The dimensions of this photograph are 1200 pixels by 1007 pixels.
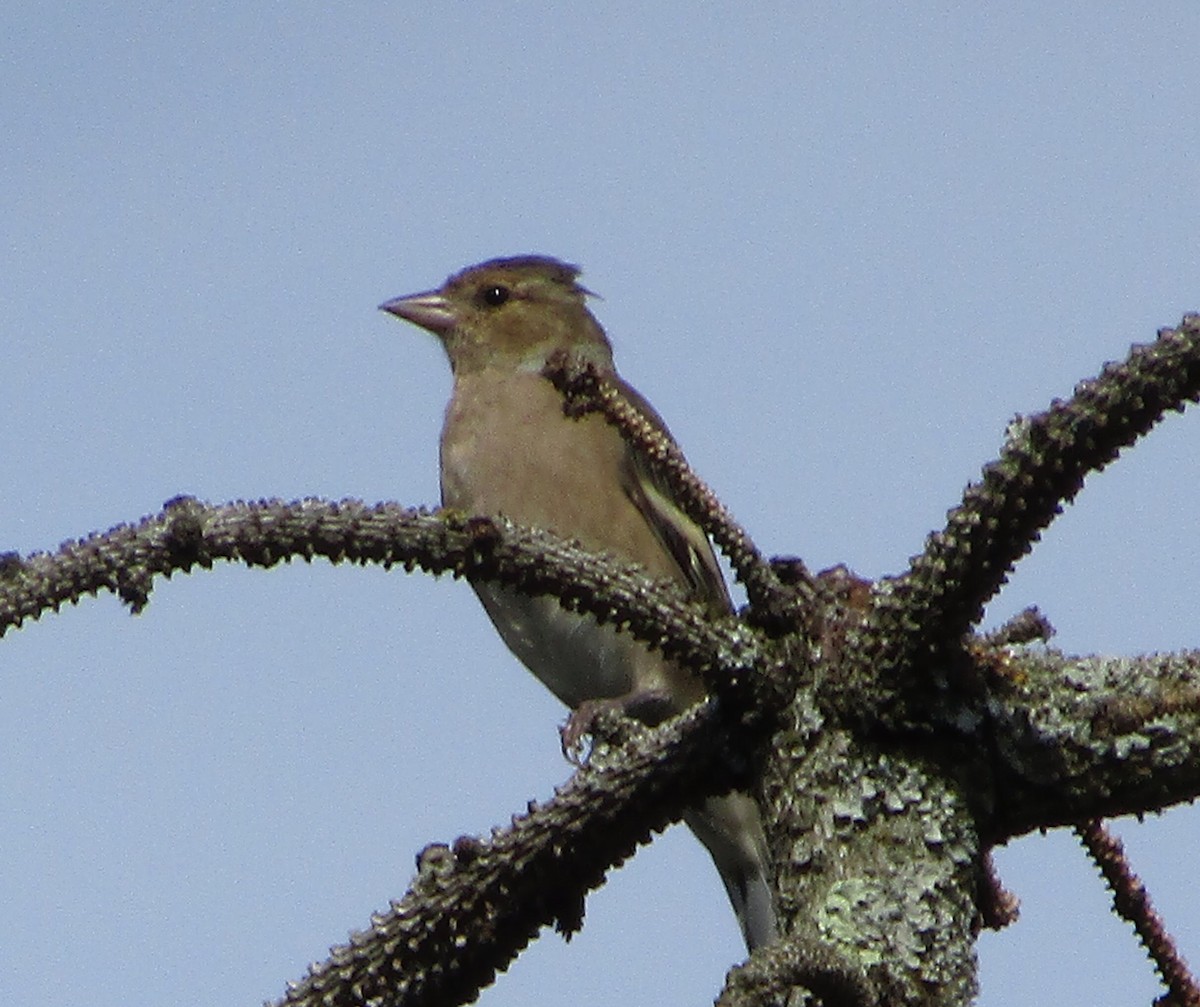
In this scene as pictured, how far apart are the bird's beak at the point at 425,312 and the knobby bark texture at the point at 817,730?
525 cm

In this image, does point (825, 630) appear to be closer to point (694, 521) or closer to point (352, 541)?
point (694, 521)

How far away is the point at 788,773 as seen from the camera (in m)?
2.29

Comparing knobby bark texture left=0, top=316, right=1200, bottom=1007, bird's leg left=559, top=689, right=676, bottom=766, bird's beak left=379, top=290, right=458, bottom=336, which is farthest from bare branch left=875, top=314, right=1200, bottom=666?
bird's beak left=379, top=290, right=458, bottom=336

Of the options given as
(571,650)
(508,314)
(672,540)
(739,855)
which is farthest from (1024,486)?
(508,314)

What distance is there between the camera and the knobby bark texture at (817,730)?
2078 mm

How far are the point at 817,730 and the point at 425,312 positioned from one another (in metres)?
5.55

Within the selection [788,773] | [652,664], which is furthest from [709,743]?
[652,664]

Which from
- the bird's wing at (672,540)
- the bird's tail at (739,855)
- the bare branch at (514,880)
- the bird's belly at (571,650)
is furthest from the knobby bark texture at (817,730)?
the bird's tail at (739,855)

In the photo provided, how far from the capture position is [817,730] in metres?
2.30

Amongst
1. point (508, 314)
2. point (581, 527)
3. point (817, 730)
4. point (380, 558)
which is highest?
point (508, 314)

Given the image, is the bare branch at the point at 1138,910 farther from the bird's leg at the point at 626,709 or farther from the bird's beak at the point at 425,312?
the bird's beak at the point at 425,312

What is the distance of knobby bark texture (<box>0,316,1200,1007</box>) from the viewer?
2078mm

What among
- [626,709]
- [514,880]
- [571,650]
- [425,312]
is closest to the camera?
[514,880]

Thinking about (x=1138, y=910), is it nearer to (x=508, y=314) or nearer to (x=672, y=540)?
(x=672, y=540)
